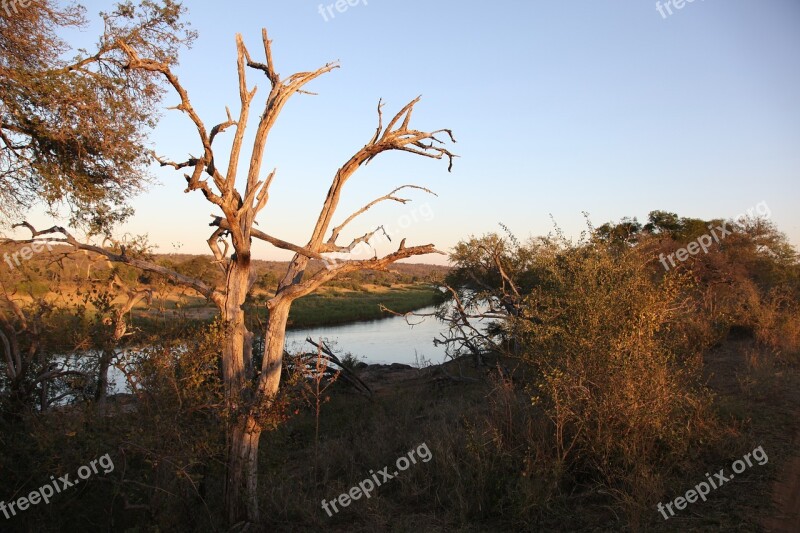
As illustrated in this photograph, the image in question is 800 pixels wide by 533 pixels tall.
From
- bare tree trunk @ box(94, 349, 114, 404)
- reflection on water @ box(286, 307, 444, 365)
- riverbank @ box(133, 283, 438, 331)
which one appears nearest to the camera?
bare tree trunk @ box(94, 349, 114, 404)

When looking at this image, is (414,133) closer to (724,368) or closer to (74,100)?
(74,100)

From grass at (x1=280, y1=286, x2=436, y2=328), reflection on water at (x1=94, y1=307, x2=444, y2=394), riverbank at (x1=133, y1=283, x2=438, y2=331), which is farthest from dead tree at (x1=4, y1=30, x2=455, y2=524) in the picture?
grass at (x1=280, y1=286, x2=436, y2=328)

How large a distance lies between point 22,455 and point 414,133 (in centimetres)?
542

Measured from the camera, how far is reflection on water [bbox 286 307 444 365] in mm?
23234

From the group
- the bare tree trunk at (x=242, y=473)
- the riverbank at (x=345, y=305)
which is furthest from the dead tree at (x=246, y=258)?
the riverbank at (x=345, y=305)

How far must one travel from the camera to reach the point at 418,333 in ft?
108

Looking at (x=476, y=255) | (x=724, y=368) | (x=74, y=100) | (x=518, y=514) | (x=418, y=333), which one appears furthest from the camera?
(x=418, y=333)

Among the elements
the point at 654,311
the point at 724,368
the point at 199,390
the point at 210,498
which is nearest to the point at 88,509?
the point at 210,498

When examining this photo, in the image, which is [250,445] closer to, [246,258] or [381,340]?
[246,258]

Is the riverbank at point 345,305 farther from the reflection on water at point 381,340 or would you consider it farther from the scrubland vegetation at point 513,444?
the scrubland vegetation at point 513,444

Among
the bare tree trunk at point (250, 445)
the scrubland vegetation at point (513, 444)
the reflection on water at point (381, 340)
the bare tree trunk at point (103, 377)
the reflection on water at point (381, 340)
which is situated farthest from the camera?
the reflection on water at point (381, 340)

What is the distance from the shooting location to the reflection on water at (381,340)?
2323 centimetres

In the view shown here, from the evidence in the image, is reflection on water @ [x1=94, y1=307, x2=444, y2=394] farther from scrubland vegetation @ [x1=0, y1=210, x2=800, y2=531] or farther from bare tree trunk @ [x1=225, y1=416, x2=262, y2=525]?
bare tree trunk @ [x1=225, y1=416, x2=262, y2=525]

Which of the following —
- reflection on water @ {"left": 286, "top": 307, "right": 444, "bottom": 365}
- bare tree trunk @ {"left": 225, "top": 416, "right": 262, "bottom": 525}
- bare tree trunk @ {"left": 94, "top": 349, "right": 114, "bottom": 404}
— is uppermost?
bare tree trunk @ {"left": 94, "top": 349, "right": 114, "bottom": 404}
